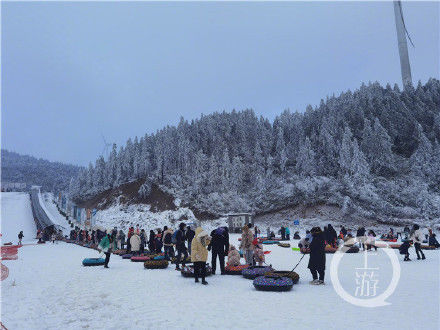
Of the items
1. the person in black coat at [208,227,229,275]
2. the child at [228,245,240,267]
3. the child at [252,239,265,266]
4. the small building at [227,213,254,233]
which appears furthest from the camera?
the small building at [227,213,254,233]

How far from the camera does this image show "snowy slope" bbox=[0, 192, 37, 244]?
1721 inches

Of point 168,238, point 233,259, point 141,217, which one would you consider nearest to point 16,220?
point 141,217

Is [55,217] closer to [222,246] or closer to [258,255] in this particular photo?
[222,246]

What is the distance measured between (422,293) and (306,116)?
85386 millimetres

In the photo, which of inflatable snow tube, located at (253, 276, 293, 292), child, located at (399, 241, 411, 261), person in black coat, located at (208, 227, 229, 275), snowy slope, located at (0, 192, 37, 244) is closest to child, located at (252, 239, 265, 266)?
person in black coat, located at (208, 227, 229, 275)

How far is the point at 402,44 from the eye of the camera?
99.6 m

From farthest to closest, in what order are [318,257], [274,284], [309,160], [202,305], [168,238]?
1. [309,160]
2. [168,238]
3. [318,257]
4. [274,284]
5. [202,305]

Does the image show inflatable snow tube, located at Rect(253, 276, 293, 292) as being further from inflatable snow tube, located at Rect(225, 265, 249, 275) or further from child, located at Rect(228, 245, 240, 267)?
child, located at Rect(228, 245, 240, 267)

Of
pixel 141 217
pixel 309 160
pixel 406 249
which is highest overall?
pixel 309 160

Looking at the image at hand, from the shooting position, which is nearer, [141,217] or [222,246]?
[222,246]

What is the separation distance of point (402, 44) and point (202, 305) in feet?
395

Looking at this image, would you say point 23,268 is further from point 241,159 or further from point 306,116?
point 306,116

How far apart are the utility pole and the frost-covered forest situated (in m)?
13.0

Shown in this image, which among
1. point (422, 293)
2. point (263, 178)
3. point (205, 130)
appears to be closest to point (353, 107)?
point (263, 178)
